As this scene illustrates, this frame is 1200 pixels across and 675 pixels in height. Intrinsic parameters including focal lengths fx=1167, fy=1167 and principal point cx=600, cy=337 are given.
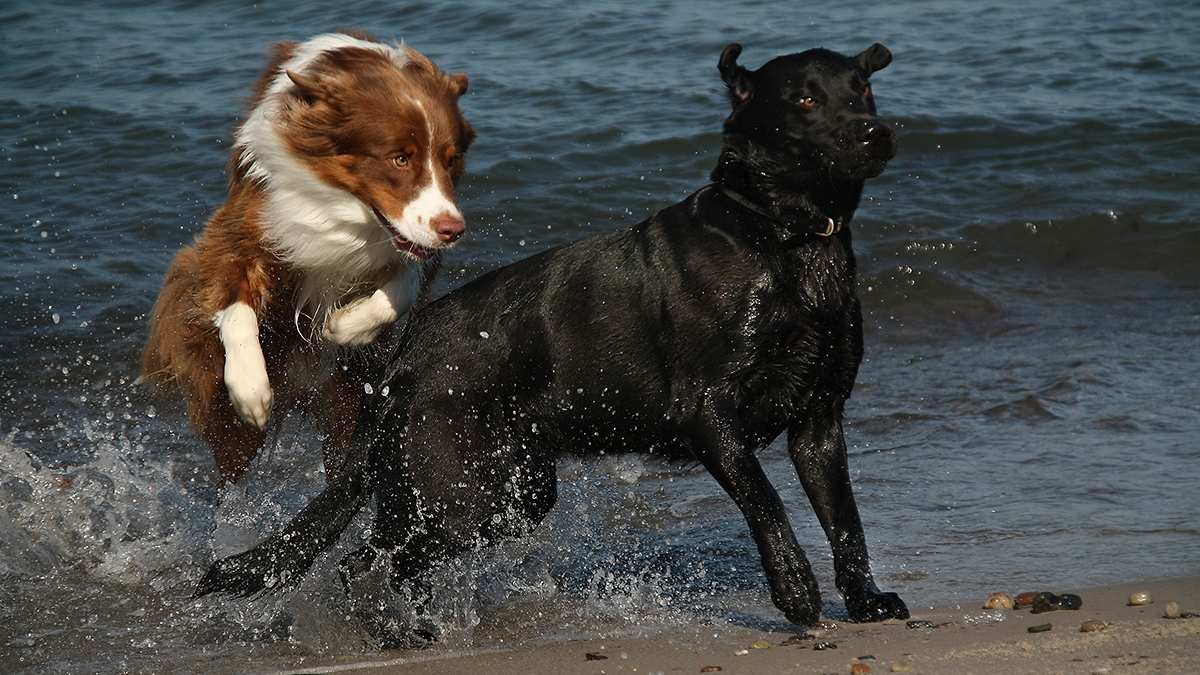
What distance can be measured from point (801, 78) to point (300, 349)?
79.5 inches

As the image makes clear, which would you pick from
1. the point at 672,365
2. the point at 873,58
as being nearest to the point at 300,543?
the point at 672,365

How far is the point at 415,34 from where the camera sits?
36.9 feet

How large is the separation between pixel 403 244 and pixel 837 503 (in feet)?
5.26

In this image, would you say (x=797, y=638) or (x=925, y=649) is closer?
(x=925, y=649)

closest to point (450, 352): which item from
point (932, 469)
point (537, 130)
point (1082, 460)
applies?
point (932, 469)

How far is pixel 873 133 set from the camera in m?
3.38

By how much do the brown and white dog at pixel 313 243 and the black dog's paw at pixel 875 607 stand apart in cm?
165

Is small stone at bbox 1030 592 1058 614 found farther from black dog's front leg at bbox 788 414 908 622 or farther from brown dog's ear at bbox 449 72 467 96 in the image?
brown dog's ear at bbox 449 72 467 96

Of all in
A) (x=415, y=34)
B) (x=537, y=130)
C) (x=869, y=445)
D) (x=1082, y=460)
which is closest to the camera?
(x=1082, y=460)

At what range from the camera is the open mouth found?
3768mm

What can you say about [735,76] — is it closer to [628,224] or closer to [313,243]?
[313,243]

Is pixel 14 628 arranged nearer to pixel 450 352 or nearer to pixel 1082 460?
pixel 450 352

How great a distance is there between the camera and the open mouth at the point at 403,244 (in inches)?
148

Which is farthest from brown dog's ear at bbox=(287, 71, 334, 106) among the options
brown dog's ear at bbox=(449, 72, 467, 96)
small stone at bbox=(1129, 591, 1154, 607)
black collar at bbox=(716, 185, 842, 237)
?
small stone at bbox=(1129, 591, 1154, 607)
